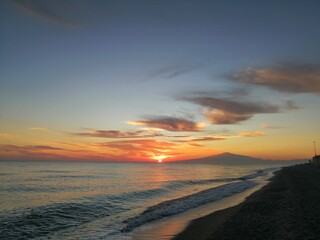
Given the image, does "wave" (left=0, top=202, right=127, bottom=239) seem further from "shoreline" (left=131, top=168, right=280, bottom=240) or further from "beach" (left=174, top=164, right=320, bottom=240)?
"beach" (left=174, top=164, right=320, bottom=240)

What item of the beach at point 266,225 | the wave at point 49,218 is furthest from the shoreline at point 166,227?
the wave at point 49,218

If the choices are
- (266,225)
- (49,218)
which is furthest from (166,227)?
(49,218)

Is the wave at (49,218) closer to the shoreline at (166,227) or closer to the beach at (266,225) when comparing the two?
the shoreline at (166,227)

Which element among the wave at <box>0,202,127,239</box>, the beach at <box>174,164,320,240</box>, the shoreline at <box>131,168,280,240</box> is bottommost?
the wave at <box>0,202,127,239</box>

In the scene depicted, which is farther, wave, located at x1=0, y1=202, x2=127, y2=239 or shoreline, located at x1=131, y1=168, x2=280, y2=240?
wave, located at x1=0, y1=202, x2=127, y2=239

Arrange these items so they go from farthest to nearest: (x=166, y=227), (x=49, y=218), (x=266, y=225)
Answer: (x=49, y=218) < (x=166, y=227) < (x=266, y=225)

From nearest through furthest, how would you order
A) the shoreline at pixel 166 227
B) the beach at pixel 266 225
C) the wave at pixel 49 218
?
the beach at pixel 266 225 → the shoreline at pixel 166 227 → the wave at pixel 49 218

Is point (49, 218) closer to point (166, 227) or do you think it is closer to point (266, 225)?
point (166, 227)

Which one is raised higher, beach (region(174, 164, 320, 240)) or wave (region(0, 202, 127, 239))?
beach (region(174, 164, 320, 240))

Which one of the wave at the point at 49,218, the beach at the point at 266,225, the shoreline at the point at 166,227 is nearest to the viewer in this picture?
the beach at the point at 266,225

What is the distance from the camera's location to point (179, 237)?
53.9ft

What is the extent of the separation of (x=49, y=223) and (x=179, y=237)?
1111 cm

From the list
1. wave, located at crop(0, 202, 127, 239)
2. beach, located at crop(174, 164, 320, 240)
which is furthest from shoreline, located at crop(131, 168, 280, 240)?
wave, located at crop(0, 202, 127, 239)

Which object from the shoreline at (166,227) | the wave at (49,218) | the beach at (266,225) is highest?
the beach at (266,225)
